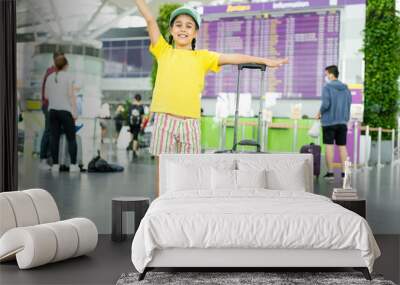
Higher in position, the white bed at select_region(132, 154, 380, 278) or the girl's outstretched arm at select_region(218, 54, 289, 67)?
the girl's outstretched arm at select_region(218, 54, 289, 67)

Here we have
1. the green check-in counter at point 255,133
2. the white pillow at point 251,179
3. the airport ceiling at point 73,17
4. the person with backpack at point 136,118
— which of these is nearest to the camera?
the white pillow at point 251,179

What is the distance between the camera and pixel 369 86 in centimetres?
834

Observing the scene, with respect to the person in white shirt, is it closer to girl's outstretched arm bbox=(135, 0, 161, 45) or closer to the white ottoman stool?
girl's outstretched arm bbox=(135, 0, 161, 45)

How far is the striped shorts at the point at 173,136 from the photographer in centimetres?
664

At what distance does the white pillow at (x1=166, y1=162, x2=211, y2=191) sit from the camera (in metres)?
5.60

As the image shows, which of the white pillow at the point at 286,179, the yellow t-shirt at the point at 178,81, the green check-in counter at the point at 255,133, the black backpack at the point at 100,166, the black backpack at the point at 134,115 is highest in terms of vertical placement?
the yellow t-shirt at the point at 178,81

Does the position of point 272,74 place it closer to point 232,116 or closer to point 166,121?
point 232,116

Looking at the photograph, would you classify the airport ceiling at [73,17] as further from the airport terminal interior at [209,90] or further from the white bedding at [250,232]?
the white bedding at [250,232]

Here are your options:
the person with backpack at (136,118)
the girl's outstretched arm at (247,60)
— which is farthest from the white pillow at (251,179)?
the person with backpack at (136,118)

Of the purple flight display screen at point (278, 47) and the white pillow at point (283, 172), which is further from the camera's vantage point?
the purple flight display screen at point (278, 47)

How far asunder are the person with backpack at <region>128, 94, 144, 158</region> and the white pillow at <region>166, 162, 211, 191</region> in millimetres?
3054

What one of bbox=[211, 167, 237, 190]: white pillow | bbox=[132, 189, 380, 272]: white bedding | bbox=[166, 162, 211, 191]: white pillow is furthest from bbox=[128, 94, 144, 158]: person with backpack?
bbox=[132, 189, 380, 272]: white bedding

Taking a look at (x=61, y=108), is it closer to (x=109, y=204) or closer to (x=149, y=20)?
(x=109, y=204)

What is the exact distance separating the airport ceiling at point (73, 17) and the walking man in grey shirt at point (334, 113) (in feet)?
8.32
